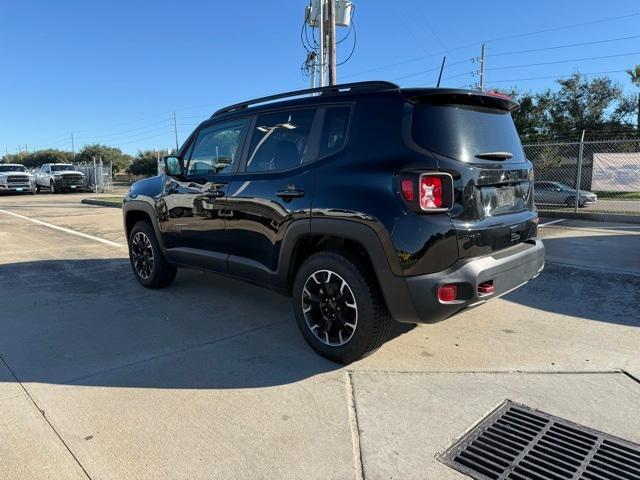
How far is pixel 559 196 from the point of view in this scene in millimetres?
15234

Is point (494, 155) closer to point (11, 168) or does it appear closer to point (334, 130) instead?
point (334, 130)

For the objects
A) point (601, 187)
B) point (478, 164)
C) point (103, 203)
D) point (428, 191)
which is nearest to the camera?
point (428, 191)

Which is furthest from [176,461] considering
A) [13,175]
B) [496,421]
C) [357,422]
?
[13,175]

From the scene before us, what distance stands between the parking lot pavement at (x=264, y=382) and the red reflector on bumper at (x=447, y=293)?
64 cm

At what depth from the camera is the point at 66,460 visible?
2.55 m

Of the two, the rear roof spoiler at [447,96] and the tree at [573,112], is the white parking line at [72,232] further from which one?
the tree at [573,112]

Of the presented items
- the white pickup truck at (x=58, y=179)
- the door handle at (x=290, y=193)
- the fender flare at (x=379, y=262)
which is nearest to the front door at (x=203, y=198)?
the door handle at (x=290, y=193)

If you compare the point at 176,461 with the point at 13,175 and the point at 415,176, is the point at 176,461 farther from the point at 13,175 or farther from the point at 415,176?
the point at 13,175

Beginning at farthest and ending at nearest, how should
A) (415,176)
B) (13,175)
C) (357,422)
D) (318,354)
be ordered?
(13,175), (318,354), (415,176), (357,422)

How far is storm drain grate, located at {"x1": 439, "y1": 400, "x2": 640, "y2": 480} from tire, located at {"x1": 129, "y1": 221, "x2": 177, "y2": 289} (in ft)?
13.0

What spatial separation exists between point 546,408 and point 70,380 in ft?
10.4

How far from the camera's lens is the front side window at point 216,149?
4.55 m

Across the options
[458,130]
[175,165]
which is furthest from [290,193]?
[175,165]

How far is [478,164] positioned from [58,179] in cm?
2938
